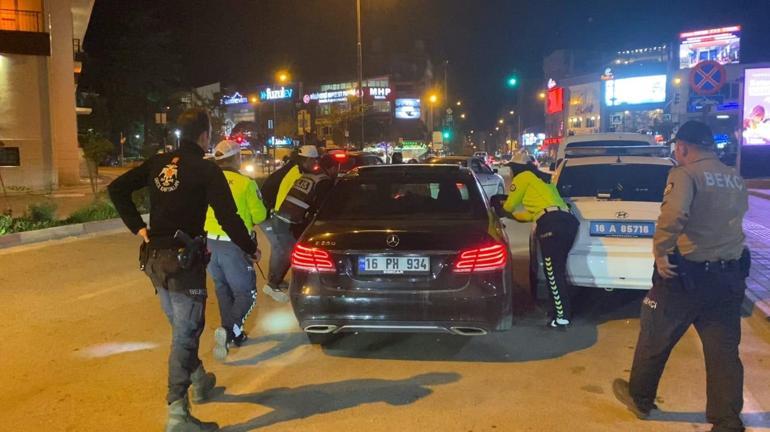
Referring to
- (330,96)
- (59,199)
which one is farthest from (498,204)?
(330,96)

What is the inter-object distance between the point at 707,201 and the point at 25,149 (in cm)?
2446

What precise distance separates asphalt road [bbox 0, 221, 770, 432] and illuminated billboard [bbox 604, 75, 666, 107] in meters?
54.9

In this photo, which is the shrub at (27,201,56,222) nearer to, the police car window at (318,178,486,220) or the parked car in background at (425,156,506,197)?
the parked car in background at (425,156,506,197)

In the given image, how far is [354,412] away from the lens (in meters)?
4.45

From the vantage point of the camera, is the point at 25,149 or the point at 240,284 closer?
the point at 240,284

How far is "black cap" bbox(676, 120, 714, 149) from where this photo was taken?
12.9ft

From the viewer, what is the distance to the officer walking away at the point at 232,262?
5461mm

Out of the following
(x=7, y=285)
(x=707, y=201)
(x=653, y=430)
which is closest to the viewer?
(x=707, y=201)

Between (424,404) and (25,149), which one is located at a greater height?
(25,149)

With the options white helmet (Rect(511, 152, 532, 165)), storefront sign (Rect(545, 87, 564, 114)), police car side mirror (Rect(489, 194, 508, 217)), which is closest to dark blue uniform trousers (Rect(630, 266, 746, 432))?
police car side mirror (Rect(489, 194, 508, 217))

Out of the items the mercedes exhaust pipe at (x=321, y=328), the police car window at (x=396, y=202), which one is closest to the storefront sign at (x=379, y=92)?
the police car window at (x=396, y=202)

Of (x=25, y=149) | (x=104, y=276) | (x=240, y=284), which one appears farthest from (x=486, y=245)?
(x=25, y=149)

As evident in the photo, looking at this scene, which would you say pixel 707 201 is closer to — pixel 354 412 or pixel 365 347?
pixel 354 412

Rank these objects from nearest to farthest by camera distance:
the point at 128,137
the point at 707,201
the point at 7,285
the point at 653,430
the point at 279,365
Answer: the point at 707,201
the point at 653,430
the point at 279,365
the point at 7,285
the point at 128,137
